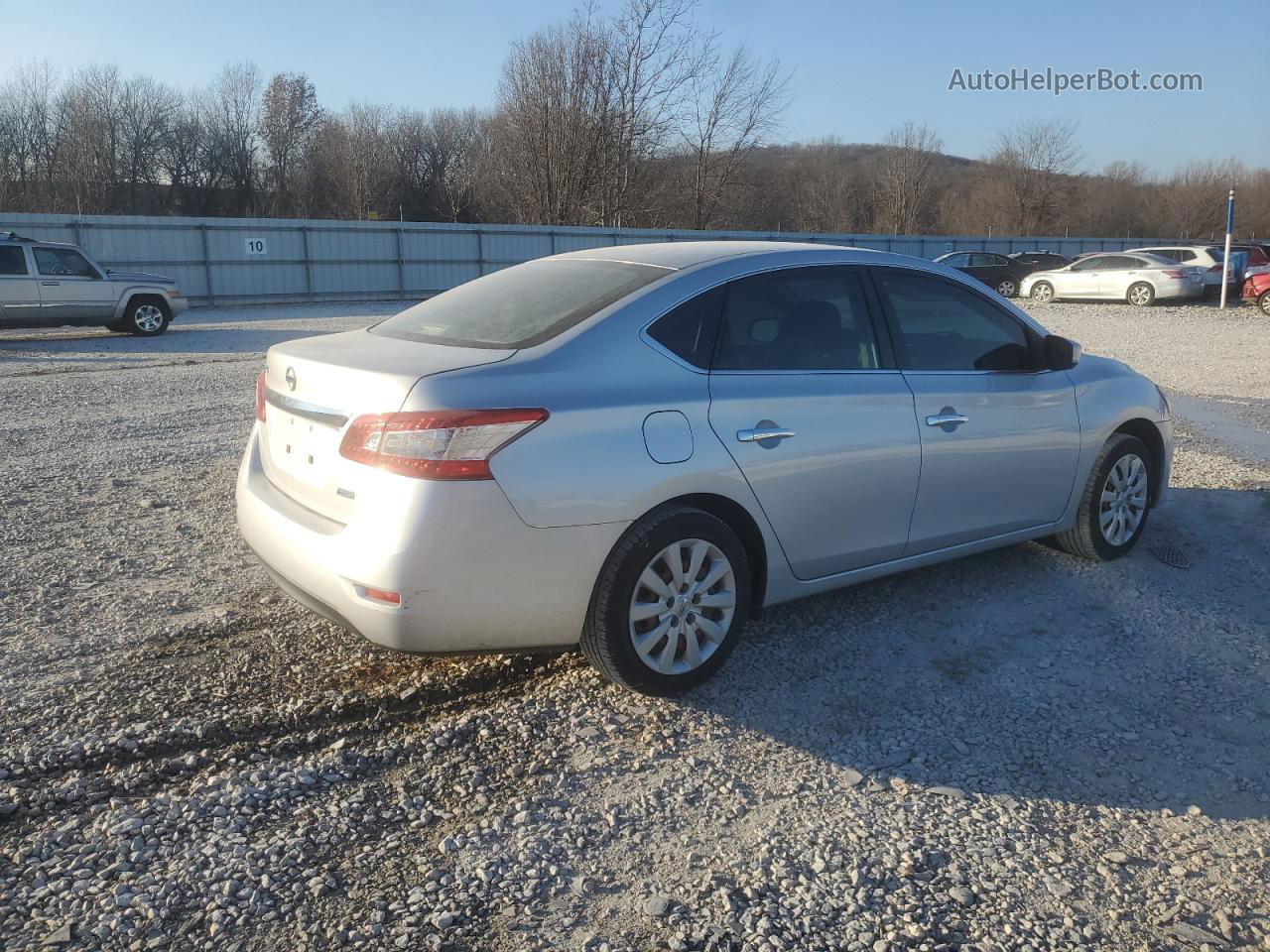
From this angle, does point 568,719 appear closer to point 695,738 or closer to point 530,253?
point 695,738

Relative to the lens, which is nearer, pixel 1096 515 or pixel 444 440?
pixel 444 440

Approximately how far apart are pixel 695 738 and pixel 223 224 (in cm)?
2794

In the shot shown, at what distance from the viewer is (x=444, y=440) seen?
3256 mm

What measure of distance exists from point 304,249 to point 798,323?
28.1m

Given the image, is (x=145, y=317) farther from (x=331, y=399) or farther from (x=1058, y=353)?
(x=1058, y=353)

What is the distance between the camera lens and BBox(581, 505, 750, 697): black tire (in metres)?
3.54

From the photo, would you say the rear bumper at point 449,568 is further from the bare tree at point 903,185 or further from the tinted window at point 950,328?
the bare tree at point 903,185

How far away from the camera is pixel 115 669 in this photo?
3.94 metres

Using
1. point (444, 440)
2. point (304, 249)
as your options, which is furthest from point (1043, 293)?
point (444, 440)

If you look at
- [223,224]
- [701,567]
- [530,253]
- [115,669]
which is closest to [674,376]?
[701,567]

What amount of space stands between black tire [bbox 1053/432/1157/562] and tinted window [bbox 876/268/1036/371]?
71 cm

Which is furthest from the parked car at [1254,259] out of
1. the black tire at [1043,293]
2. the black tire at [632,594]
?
the black tire at [632,594]

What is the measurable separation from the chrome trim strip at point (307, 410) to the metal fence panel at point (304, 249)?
20.8 metres

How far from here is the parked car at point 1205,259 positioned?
27.8 m
